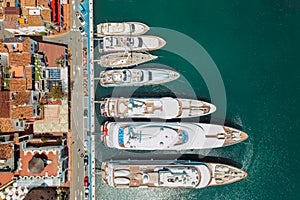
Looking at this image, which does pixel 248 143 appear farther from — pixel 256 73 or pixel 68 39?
pixel 68 39

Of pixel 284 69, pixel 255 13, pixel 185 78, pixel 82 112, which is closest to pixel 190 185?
pixel 185 78

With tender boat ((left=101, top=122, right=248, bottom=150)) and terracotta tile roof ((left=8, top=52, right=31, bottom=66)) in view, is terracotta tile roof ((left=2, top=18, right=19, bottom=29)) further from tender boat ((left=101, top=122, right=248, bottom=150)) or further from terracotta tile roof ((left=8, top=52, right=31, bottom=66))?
→ tender boat ((left=101, top=122, right=248, bottom=150))

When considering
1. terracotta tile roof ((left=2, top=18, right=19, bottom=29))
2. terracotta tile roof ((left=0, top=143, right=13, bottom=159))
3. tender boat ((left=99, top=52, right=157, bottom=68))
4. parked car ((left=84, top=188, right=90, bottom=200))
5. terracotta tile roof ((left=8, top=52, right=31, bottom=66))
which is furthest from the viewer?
tender boat ((left=99, top=52, right=157, bottom=68))

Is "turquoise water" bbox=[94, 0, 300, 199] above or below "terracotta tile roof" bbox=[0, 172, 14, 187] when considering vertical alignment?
above

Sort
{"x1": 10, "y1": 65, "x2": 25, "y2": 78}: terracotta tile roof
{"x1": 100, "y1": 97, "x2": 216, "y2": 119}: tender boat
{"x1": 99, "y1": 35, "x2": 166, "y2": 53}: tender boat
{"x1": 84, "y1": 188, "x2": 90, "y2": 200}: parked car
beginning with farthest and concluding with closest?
{"x1": 99, "y1": 35, "x2": 166, "y2": 53}: tender boat < {"x1": 84, "y1": 188, "x2": 90, "y2": 200}: parked car < {"x1": 100, "y1": 97, "x2": 216, "y2": 119}: tender boat < {"x1": 10, "y1": 65, "x2": 25, "y2": 78}: terracotta tile roof

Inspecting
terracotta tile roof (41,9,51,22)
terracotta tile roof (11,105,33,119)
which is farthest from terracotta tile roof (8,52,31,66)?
terracotta tile roof (11,105,33,119)

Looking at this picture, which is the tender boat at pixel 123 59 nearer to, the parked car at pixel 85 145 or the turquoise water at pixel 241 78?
the turquoise water at pixel 241 78

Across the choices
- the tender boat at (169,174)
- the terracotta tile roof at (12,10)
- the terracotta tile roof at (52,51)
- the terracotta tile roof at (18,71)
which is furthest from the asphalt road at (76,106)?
the terracotta tile roof at (18,71)
